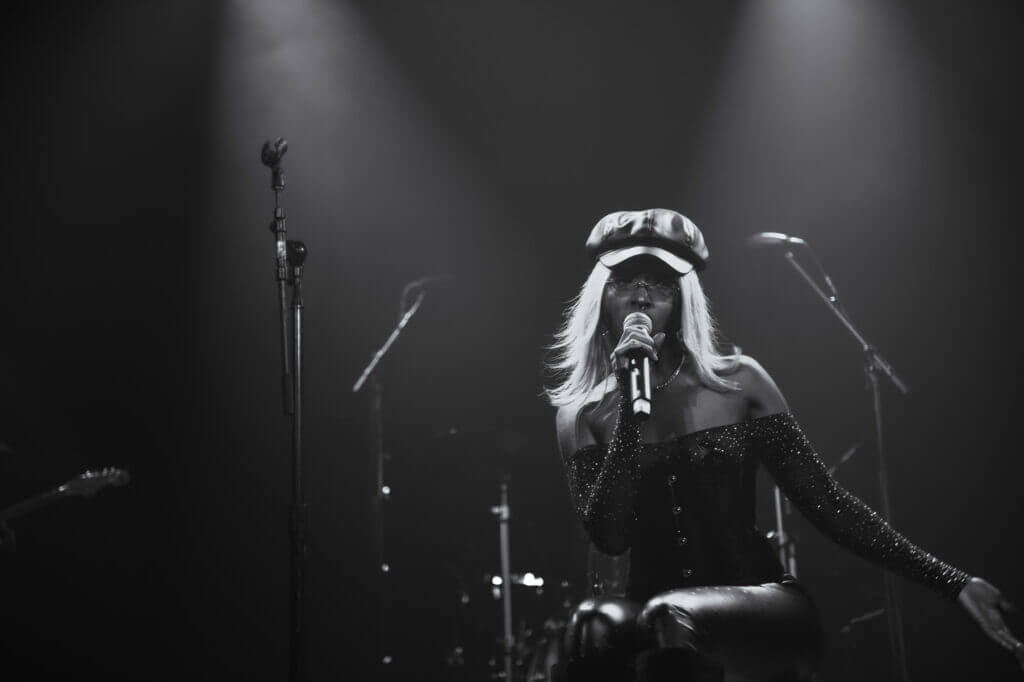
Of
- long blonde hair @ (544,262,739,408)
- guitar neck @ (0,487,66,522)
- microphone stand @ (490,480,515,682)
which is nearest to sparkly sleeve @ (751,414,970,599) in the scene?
long blonde hair @ (544,262,739,408)

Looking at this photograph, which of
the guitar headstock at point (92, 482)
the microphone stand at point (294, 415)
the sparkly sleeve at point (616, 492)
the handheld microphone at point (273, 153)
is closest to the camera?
the sparkly sleeve at point (616, 492)

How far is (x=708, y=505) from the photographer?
2.35m

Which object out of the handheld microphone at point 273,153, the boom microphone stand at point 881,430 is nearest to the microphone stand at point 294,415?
the handheld microphone at point 273,153

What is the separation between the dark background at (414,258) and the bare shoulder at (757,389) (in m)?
3.82

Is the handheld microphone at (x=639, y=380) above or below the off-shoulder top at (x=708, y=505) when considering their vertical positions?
above

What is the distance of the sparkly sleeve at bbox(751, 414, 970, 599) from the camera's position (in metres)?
2.06

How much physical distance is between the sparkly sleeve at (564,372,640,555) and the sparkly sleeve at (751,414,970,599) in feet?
1.25

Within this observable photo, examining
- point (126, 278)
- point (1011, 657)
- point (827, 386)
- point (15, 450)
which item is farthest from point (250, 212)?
point (1011, 657)

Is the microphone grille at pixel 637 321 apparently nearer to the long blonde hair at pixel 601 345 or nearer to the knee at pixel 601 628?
the long blonde hair at pixel 601 345

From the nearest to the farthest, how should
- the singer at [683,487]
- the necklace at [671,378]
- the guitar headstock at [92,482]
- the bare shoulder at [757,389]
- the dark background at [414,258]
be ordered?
the singer at [683,487] → the bare shoulder at [757,389] → the necklace at [671,378] → the guitar headstock at [92,482] → the dark background at [414,258]

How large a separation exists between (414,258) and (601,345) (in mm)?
4088

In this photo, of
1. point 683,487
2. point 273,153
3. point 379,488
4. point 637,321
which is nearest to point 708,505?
point 683,487

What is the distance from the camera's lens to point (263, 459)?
610cm

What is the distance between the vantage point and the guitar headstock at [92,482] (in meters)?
5.34
